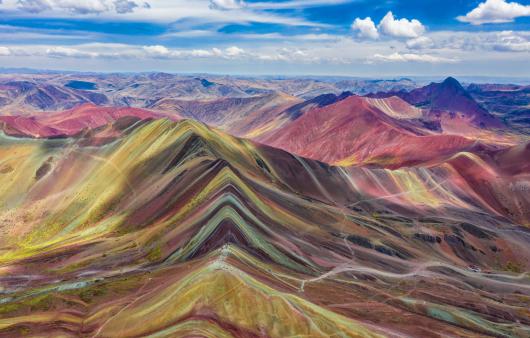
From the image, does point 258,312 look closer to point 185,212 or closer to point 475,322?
point 475,322

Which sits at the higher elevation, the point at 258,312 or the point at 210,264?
the point at 210,264

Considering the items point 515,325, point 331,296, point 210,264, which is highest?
point 210,264

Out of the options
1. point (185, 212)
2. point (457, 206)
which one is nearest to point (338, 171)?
point (457, 206)

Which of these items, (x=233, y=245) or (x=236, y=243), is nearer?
(x=233, y=245)

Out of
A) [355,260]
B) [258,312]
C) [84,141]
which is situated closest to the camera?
[258,312]

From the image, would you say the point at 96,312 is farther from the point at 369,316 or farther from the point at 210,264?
the point at 369,316

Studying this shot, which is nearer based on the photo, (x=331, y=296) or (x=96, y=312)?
(x=96, y=312)

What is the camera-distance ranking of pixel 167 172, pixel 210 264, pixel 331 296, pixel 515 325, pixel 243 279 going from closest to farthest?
pixel 243 279
pixel 210 264
pixel 331 296
pixel 515 325
pixel 167 172

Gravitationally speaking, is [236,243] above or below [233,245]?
above
